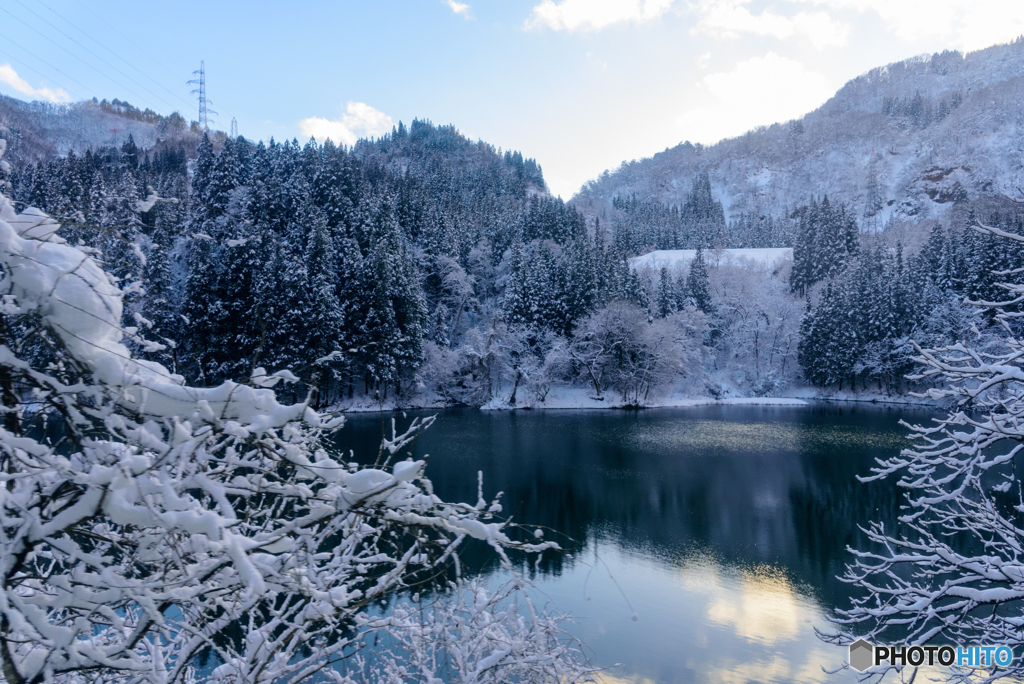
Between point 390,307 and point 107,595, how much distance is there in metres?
33.4

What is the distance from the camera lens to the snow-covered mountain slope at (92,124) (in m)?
86.7

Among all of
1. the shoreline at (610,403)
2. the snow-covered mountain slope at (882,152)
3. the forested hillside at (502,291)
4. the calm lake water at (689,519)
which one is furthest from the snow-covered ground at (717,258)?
the snow-covered mountain slope at (882,152)

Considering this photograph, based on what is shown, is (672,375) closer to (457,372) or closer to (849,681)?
(457,372)

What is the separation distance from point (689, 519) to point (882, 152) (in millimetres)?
140149

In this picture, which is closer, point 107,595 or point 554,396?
point 107,595

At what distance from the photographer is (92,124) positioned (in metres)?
98.4

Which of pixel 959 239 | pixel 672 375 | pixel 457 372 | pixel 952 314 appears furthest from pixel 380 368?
pixel 959 239

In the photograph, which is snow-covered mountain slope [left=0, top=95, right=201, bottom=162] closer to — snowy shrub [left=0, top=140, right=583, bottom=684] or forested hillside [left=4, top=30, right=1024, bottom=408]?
forested hillside [left=4, top=30, right=1024, bottom=408]

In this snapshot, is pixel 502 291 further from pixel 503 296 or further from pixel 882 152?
pixel 882 152

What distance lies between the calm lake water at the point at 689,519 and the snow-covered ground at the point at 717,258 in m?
35.8

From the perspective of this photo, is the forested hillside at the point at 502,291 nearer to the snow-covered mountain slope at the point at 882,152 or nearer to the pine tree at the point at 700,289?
the pine tree at the point at 700,289

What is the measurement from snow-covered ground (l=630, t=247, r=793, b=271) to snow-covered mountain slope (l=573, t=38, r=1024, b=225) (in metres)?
44.3

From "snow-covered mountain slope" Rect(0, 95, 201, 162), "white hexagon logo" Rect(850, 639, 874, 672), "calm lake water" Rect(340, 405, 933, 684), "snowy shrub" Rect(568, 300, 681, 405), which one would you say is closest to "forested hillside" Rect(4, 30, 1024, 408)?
"snowy shrub" Rect(568, 300, 681, 405)

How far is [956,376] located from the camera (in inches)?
151
